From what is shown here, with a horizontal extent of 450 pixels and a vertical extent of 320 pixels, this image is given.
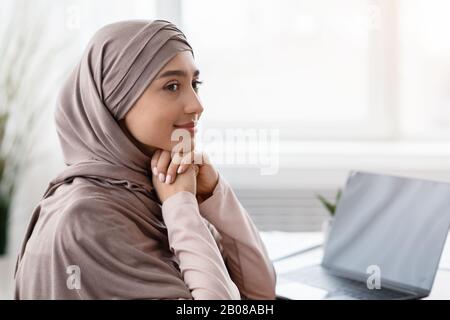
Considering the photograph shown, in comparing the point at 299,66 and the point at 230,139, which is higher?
the point at 299,66

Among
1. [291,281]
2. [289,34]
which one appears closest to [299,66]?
[289,34]

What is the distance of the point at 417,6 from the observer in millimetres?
3451

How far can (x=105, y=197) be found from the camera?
1.23m

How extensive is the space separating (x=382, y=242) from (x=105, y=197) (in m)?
0.74

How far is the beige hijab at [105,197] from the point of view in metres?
1.17

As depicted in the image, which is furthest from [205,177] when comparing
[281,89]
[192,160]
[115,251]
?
[281,89]

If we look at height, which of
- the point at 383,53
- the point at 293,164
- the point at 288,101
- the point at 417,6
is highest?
the point at 417,6

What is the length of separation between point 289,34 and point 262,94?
30cm

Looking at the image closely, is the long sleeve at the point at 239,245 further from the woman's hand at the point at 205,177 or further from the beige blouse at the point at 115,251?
the beige blouse at the point at 115,251

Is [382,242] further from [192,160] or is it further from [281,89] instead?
[281,89]

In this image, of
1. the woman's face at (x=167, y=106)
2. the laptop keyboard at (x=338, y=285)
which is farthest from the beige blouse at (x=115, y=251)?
the laptop keyboard at (x=338, y=285)

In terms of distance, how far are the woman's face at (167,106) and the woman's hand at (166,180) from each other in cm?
3
